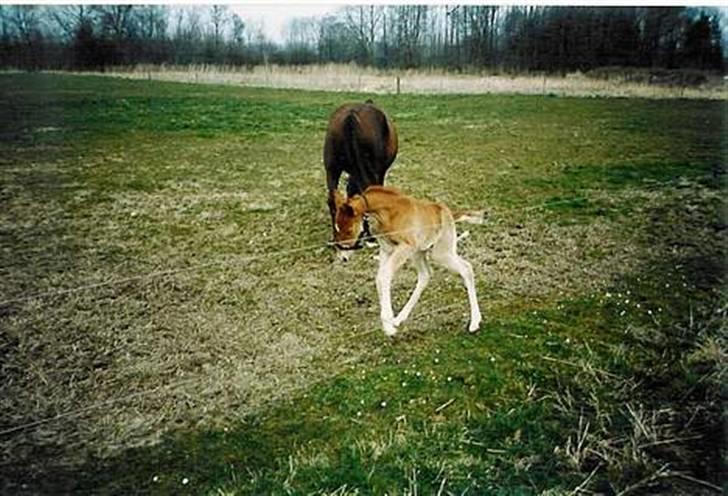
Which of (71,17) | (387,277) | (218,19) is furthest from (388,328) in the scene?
(71,17)

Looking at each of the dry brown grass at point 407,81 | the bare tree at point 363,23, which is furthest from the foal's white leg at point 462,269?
the bare tree at point 363,23

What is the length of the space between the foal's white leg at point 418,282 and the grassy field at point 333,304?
3 centimetres

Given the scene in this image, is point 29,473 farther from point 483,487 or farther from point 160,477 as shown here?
point 483,487

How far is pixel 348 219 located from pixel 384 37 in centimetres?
55

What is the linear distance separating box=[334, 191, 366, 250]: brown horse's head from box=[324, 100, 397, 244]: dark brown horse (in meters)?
0.04

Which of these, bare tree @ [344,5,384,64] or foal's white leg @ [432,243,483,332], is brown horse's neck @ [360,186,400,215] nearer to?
foal's white leg @ [432,243,483,332]

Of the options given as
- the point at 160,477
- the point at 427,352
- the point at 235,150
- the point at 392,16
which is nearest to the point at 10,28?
the point at 235,150

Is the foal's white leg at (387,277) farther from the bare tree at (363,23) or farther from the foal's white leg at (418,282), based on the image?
the bare tree at (363,23)

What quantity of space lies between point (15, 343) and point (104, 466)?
39cm

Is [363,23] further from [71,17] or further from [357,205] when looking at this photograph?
[71,17]

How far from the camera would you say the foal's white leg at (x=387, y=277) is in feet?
6.52

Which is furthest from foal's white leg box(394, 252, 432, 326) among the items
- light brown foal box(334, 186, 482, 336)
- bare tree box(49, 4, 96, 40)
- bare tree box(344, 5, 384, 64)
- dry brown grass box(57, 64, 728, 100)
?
bare tree box(49, 4, 96, 40)

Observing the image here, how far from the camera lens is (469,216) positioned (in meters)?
2.08

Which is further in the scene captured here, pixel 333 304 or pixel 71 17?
pixel 333 304
